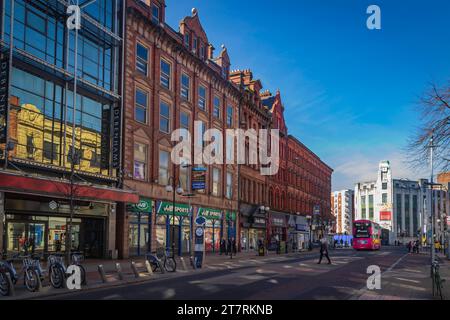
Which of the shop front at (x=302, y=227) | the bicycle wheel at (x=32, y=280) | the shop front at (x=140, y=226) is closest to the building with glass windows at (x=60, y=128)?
the shop front at (x=140, y=226)

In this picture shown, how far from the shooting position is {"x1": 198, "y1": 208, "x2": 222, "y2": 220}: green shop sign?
41.6 metres

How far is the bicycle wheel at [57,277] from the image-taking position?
52.3 feet

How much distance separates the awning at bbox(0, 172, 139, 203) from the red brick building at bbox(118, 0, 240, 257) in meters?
3.50

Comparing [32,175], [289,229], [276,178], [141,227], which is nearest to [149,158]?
[141,227]

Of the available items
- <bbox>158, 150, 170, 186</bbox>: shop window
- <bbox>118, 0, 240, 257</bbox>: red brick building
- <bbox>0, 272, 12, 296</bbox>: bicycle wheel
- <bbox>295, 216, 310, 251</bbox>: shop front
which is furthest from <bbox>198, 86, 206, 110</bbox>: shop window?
<bbox>295, 216, 310, 251</bbox>: shop front

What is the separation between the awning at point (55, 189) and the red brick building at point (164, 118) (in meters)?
3.50

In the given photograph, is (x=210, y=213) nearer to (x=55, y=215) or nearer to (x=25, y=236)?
(x=55, y=215)

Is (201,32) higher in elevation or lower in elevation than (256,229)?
higher

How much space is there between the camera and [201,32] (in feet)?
142

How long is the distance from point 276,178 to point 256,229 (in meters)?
9.38

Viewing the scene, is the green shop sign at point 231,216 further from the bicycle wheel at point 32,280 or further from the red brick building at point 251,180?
the bicycle wheel at point 32,280

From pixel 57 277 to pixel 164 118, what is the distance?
2196 centimetres
